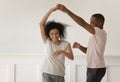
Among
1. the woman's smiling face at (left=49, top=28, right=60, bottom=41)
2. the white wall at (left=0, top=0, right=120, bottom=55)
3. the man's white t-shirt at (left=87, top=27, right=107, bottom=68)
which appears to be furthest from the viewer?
the white wall at (left=0, top=0, right=120, bottom=55)

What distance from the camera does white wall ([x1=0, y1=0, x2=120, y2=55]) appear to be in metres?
2.45

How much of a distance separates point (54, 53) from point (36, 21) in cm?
63

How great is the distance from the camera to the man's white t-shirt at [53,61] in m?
1.95

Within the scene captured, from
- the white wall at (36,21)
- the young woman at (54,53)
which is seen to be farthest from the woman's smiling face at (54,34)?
the white wall at (36,21)

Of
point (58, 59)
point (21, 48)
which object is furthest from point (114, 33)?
point (21, 48)

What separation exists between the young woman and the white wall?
0.43 metres

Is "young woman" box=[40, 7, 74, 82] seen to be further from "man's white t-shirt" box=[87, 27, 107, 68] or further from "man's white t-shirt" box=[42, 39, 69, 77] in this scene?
"man's white t-shirt" box=[87, 27, 107, 68]

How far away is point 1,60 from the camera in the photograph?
2496 millimetres

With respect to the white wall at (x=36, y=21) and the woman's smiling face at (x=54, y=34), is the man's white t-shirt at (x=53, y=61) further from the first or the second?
the white wall at (x=36, y=21)

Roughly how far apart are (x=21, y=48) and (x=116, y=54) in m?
0.97

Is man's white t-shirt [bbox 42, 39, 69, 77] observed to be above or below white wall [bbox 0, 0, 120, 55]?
below

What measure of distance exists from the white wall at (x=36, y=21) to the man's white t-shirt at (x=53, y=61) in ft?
1.54

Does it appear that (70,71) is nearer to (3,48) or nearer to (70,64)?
(70,64)

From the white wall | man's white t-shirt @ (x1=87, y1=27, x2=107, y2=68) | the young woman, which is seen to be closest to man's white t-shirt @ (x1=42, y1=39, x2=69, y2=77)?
the young woman
